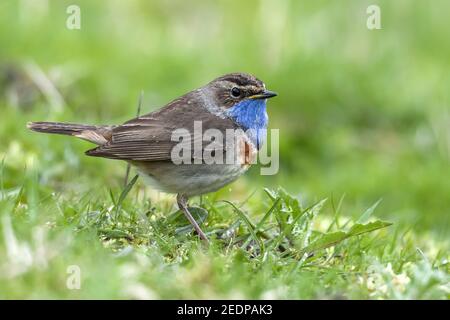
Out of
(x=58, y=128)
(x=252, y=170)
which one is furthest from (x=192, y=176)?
(x=252, y=170)

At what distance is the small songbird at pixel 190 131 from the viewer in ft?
20.3

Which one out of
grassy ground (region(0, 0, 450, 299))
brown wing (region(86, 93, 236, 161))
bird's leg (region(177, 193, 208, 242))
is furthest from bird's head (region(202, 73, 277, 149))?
bird's leg (region(177, 193, 208, 242))

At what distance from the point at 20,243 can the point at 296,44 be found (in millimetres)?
8284

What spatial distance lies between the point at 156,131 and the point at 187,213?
0.82 m

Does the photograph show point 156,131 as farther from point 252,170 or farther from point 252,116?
point 252,170

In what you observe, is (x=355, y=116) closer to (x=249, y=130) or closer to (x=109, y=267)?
(x=249, y=130)

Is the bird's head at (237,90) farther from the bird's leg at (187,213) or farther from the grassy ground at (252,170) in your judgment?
the bird's leg at (187,213)

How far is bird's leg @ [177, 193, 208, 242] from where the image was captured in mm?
5650

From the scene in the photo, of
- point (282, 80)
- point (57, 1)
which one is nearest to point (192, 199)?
point (282, 80)

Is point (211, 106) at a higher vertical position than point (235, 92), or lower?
lower

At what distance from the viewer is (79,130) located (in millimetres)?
6598

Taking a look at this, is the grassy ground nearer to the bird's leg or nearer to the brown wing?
the bird's leg

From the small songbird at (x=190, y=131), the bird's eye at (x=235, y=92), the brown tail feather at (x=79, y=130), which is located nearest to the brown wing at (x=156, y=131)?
the small songbird at (x=190, y=131)

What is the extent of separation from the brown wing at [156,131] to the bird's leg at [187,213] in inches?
13.0
